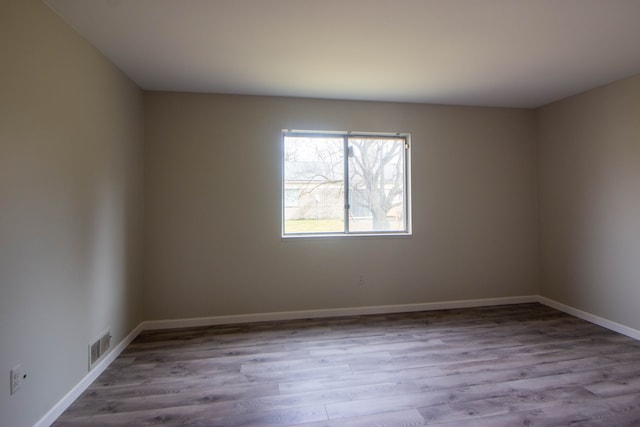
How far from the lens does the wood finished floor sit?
5.84ft

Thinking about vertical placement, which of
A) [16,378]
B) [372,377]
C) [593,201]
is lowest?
[372,377]

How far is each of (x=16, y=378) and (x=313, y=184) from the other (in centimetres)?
267

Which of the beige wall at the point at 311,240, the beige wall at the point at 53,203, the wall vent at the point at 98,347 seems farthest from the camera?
the beige wall at the point at 311,240

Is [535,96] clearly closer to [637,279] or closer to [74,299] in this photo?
[637,279]

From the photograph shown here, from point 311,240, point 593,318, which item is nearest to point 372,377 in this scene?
point 311,240

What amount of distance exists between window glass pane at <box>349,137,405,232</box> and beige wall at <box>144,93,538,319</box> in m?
0.18

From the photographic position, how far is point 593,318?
3.17 m

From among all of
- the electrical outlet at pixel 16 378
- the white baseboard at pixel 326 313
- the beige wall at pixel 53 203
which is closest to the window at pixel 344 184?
the white baseboard at pixel 326 313

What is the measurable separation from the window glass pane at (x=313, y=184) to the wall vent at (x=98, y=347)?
182 centimetres

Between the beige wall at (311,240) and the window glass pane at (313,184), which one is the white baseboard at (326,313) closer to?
the beige wall at (311,240)

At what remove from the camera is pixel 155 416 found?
1.78m

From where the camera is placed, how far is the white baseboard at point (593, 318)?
9.29ft

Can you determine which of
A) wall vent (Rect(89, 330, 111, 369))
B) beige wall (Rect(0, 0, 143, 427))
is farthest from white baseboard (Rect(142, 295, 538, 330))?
wall vent (Rect(89, 330, 111, 369))

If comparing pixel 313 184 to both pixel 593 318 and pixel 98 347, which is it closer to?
pixel 98 347
